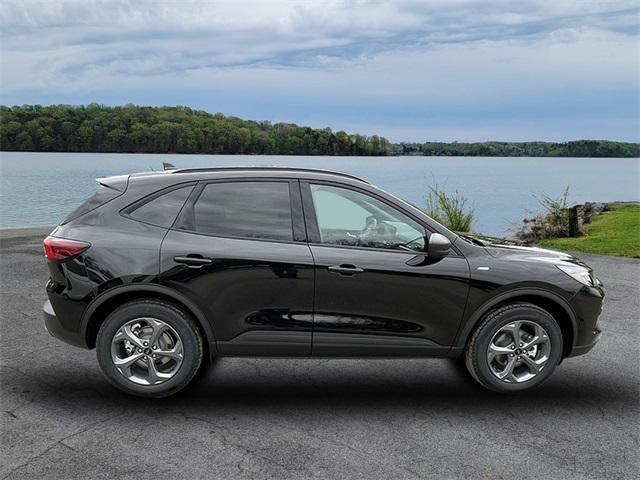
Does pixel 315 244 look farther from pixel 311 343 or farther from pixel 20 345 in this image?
pixel 20 345

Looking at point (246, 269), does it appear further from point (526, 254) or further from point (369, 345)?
point (526, 254)

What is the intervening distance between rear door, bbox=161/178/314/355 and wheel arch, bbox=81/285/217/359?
0.05 m

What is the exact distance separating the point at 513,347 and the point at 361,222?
5.08ft

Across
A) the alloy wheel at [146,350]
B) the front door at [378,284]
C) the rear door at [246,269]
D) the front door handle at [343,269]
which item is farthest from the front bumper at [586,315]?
the alloy wheel at [146,350]

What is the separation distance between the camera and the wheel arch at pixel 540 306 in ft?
15.2

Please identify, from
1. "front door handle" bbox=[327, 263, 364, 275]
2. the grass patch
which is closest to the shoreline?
"front door handle" bbox=[327, 263, 364, 275]

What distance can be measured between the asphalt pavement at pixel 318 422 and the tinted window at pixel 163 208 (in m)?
1.38

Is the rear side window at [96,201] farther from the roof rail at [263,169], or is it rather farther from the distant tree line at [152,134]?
the distant tree line at [152,134]

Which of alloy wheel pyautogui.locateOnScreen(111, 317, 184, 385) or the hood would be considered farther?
the hood

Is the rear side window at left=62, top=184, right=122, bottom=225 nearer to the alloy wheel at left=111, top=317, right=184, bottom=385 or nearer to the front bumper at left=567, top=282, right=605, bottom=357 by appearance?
the alloy wheel at left=111, top=317, right=184, bottom=385

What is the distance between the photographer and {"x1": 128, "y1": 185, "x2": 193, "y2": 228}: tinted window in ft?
15.0

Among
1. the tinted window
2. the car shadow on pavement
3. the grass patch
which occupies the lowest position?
the grass patch

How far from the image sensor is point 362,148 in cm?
4394

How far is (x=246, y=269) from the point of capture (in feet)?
14.5
